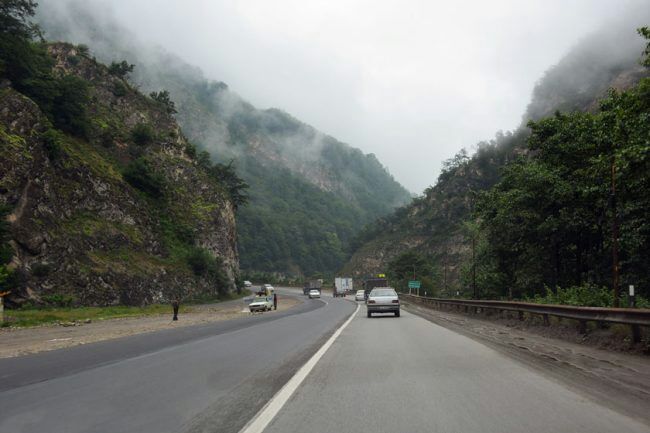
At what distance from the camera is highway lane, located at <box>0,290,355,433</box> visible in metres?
5.63

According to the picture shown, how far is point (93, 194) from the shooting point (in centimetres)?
5053

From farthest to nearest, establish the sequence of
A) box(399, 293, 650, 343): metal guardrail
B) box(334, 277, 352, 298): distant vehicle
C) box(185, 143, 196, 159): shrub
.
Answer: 1. box(334, 277, 352, 298): distant vehicle
2. box(185, 143, 196, 159): shrub
3. box(399, 293, 650, 343): metal guardrail

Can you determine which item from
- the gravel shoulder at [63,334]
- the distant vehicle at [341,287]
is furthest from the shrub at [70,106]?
the distant vehicle at [341,287]

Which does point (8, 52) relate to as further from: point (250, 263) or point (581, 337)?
point (250, 263)

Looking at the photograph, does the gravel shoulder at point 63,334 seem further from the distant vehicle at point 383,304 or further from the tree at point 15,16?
the tree at point 15,16

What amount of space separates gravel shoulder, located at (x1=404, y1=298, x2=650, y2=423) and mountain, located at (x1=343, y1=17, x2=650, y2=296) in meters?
79.4

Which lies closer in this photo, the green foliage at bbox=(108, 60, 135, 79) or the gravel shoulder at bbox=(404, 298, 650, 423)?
the gravel shoulder at bbox=(404, 298, 650, 423)

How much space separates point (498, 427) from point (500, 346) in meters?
8.01

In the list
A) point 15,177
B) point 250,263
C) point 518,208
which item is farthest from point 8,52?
point 250,263

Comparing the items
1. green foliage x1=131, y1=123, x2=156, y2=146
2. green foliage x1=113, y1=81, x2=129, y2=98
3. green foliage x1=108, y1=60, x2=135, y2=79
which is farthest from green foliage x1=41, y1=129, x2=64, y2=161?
green foliage x1=108, y1=60, x2=135, y2=79

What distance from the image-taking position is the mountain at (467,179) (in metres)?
104

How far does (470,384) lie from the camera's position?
763 cm

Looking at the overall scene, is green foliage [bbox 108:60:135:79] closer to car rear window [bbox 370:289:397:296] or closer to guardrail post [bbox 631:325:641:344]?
car rear window [bbox 370:289:397:296]

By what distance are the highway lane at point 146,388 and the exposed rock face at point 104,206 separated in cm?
2842
